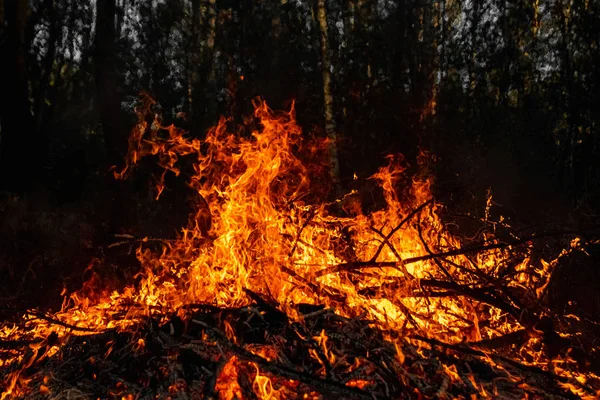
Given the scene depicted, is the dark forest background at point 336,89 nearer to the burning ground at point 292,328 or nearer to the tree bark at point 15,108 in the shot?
the tree bark at point 15,108

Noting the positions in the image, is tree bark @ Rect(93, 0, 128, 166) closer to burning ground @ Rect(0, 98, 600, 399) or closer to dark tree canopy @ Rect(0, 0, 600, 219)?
dark tree canopy @ Rect(0, 0, 600, 219)

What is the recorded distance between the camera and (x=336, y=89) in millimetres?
18078

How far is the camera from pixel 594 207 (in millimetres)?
12078

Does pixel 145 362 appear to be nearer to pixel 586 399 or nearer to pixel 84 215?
pixel 586 399

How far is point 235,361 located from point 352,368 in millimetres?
749

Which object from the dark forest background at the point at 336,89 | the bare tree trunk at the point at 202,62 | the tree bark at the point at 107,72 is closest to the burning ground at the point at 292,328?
the dark forest background at the point at 336,89

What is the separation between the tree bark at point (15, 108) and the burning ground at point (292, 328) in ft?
23.5

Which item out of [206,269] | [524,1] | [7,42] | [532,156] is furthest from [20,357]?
[524,1]

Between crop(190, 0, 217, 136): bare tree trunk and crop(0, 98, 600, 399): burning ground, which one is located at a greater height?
crop(190, 0, 217, 136): bare tree trunk

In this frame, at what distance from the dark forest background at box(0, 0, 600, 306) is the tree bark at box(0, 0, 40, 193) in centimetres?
3

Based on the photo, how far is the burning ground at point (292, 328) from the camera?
3.35m

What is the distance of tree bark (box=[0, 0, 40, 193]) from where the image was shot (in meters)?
10.7

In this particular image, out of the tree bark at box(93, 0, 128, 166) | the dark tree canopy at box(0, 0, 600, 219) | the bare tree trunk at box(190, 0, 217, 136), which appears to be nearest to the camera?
the tree bark at box(93, 0, 128, 166)

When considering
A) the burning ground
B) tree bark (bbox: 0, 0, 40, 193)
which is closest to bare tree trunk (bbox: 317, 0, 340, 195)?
tree bark (bbox: 0, 0, 40, 193)
